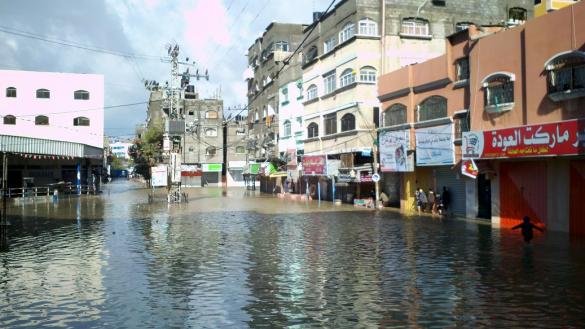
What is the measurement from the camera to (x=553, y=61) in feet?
67.6

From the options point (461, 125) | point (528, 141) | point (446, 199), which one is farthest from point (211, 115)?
point (528, 141)

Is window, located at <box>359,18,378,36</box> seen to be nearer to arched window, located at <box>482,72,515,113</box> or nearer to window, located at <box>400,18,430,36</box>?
window, located at <box>400,18,430,36</box>

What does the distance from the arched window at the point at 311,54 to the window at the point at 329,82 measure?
340 centimetres

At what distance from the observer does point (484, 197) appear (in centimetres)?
2648

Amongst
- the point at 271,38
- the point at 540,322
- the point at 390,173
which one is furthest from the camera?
the point at 271,38

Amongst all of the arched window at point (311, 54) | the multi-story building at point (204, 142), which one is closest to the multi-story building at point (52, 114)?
the arched window at point (311, 54)

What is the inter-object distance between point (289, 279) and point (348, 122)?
97.2 feet

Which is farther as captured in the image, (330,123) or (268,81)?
(268,81)

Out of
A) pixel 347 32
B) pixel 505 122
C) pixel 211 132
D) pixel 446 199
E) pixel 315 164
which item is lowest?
pixel 446 199

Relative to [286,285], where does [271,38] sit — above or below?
above

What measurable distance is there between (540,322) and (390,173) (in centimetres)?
2756

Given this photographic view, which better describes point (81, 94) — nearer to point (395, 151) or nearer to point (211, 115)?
point (211, 115)

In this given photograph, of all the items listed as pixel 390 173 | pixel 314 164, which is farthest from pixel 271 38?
pixel 390 173

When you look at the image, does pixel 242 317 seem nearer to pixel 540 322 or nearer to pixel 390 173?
pixel 540 322
